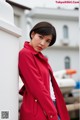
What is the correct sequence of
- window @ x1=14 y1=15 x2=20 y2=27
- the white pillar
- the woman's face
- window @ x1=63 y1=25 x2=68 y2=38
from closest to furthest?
the white pillar, the woman's face, window @ x1=14 y1=15 x2=20 y2=27, window @ x1=63 y1=25 x2=68 y2=38

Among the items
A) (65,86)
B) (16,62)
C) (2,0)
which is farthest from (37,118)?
(65,86)

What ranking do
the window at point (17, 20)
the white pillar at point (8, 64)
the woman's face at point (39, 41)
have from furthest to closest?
the window at point (17, 20)
the woman's face at point (39, 41)
the white pillar at point (8, 64)

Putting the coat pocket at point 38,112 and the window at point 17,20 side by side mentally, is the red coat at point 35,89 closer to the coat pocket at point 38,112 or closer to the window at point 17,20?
the coat pocket at point 38,112

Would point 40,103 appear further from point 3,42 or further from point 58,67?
point 58,67

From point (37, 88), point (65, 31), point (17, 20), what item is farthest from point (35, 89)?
point (65, 31)

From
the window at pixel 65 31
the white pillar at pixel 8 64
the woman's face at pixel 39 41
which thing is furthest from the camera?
the window at pixel 65 31

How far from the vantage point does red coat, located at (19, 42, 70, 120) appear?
7.07ft

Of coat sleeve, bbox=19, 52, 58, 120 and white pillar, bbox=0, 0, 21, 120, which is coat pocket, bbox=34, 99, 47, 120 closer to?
coat sleeve, bbox=19, 52, 58, 120

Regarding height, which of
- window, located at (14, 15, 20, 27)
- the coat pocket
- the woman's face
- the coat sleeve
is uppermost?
window, located at (14, 15, 20, 27)

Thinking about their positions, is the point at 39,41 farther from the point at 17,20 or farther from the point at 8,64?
the point at 17,20

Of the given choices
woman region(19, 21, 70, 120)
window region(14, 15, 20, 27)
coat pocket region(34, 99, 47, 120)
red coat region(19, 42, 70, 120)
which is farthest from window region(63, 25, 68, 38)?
coat pocket region(34, 99, 47, 120)

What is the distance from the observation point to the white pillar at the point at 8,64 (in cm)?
215

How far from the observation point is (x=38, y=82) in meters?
2.15

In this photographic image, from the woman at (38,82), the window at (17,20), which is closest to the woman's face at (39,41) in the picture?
the woman at (38,82)
